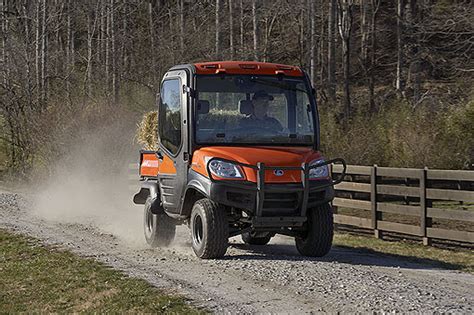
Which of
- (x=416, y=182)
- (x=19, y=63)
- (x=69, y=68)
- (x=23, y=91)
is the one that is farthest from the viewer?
(x=69, y=68)

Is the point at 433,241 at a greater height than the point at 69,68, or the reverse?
the point at 69,68

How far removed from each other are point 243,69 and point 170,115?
1275 mm

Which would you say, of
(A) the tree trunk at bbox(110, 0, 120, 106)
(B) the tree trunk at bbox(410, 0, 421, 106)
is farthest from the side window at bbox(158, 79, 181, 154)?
(B) the tree trunk at bbox(410, 0, 421, 106)

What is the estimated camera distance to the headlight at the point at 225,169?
1163cm

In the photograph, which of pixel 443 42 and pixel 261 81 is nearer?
pixel 261 81

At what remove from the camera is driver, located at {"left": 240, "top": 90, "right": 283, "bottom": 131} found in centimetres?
1241

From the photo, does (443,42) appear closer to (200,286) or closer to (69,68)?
(69,68)

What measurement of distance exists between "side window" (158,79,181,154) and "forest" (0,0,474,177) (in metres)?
11.2

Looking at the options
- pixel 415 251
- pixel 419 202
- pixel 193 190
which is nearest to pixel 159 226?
pixel 193 190

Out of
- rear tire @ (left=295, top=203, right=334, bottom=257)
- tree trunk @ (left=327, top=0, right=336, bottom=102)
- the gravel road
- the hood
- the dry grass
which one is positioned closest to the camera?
the gravel road

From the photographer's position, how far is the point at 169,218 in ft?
44.8

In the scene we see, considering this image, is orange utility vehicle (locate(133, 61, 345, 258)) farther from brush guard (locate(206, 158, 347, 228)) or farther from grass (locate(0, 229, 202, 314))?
grass (locate(0, 229, 202, 314))

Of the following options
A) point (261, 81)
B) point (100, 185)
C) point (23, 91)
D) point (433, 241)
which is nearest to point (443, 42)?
point (23, 91)

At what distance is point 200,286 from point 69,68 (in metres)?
33.0
